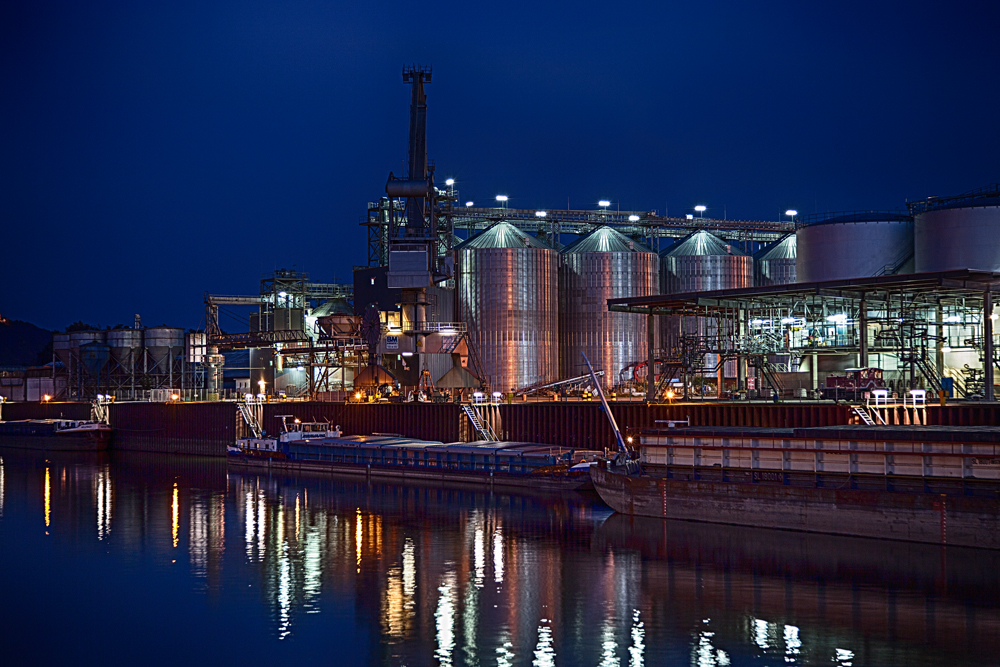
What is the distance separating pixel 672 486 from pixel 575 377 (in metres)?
61.5

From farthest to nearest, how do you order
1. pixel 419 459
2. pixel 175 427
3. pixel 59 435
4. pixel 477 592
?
pixel 59 435 → pixel 175 427 → pixel 419 459 → pixel 477 592

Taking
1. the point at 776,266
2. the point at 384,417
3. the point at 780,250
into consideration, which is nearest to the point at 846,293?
the point at 384,417

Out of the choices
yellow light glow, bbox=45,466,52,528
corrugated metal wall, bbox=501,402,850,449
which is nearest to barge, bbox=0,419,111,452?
yellow light glow, bbox=45,466,52,528

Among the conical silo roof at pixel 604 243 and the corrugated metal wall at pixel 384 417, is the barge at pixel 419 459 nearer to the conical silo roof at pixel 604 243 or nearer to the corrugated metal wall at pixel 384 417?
the corrugated metal wall at pixel 384 417

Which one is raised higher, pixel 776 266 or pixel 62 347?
pixel 776 266

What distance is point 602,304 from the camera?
11675 centimetres

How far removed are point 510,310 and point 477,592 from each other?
7465 cm

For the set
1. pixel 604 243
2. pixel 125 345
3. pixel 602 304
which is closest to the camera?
pixel 602 304

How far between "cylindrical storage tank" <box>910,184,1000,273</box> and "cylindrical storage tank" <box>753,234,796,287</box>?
112 ft

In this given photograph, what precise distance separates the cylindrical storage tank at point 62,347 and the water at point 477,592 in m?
94.8

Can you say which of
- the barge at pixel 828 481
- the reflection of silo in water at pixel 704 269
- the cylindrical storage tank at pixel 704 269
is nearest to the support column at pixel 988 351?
the barge at pixel 828 481

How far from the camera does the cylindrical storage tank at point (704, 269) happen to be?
123562 millimetres

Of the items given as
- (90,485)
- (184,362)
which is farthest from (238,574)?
(184,362)

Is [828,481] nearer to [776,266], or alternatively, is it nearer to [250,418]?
[250,418]
